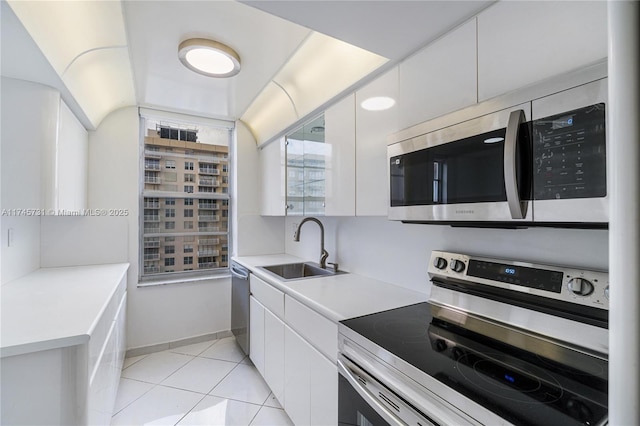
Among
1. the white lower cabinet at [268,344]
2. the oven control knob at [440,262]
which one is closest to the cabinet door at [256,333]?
the white lower cabinet at [268,344]

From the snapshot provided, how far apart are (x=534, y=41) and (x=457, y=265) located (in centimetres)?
88

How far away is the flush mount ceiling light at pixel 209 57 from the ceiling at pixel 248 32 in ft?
0.14

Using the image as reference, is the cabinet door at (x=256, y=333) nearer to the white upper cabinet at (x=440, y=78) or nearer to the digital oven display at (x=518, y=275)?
the digital oven display at (x=518, y=275)

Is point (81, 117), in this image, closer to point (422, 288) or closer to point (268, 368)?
point (268, 368)

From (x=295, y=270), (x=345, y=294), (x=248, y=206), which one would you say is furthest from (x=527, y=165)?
(x=248, y=206)

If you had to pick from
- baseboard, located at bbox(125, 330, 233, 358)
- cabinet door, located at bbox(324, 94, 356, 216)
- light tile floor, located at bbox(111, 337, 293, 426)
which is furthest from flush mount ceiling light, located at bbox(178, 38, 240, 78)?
baseboard, located at bbox(125, 330, 233, 358)

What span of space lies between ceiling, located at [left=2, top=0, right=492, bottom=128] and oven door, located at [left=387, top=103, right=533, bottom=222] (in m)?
0.46

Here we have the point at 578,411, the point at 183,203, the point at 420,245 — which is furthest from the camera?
the point at 183,203

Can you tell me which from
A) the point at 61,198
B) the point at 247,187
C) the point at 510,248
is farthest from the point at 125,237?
the point at 510,248

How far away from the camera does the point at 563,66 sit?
2.86 ft

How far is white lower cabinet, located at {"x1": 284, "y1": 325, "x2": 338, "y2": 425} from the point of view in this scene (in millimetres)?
1365

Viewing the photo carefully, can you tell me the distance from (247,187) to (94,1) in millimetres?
2086

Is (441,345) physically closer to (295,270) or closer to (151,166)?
(295,270)

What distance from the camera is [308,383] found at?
1562 mm
